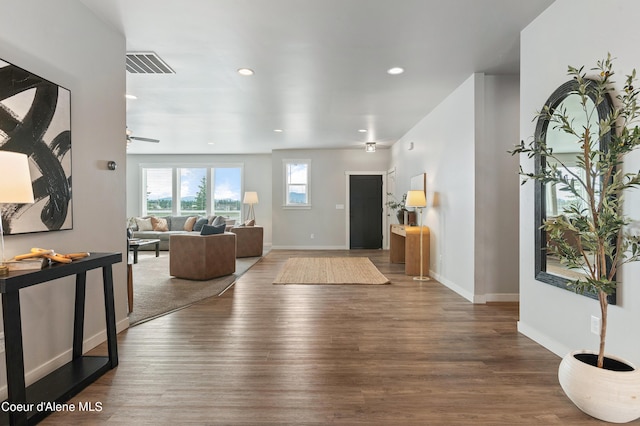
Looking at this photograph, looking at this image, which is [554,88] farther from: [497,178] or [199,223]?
[199,223]

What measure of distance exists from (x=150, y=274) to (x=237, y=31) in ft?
14.1

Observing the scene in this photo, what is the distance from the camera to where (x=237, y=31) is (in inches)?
123

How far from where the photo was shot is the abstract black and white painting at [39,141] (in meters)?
2.02

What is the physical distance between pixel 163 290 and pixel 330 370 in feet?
10.5

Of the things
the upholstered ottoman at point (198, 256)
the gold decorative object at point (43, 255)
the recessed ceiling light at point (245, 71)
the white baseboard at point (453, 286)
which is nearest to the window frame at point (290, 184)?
the upholstered ottoman at point (198, 256)

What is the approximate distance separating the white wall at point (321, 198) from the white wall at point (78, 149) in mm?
6224

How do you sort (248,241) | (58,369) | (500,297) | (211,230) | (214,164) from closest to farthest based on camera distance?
(58,369), (500,297), (211,230), (248,241), (214,164)

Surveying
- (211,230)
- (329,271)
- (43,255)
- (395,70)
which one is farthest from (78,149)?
(329,271)

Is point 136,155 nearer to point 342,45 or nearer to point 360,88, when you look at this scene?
point 360,88

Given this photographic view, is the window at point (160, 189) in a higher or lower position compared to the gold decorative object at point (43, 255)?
higher

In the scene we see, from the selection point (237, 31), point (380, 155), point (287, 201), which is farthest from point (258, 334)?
point (380, 155)

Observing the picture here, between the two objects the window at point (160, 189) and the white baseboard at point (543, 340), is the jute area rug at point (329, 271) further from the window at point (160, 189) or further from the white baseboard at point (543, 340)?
the window at point (160, 189)

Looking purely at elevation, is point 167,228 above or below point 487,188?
below

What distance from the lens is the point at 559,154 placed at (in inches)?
103
